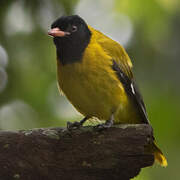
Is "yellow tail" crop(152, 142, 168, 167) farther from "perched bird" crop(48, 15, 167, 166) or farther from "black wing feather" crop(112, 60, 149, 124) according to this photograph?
"black wing feather" crop(112, 60, 149, 124)

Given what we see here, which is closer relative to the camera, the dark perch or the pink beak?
the dark perch

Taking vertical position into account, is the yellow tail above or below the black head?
below

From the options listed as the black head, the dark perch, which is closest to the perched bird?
the black head

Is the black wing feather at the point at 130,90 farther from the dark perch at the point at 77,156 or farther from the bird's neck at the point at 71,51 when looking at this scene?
the dark perch at the point at 77,156

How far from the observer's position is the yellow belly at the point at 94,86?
13.6 ft

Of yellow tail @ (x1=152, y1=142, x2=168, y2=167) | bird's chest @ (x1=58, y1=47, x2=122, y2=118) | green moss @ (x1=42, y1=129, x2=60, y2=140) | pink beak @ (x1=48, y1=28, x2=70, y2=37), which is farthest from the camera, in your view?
yellow tail @ (x1=152, y1=142, x2=168, y2=167)

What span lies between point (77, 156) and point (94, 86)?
0.82 metres

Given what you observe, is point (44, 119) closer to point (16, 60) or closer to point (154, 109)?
→ point (16, 60)

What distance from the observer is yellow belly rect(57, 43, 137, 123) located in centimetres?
416

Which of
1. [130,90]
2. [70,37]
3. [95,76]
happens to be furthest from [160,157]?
[70,37]

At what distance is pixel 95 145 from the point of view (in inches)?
144

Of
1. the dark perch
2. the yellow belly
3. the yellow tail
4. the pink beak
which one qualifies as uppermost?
the pink beak

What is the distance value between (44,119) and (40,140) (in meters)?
2.19

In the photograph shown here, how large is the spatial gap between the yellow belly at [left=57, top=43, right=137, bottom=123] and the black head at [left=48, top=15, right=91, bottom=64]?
3.4 inches
